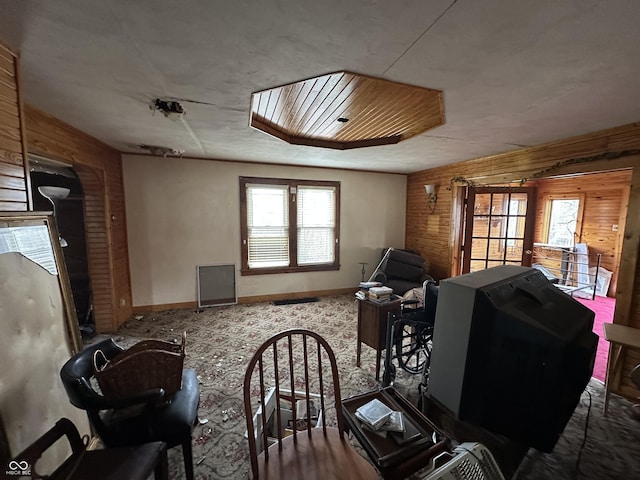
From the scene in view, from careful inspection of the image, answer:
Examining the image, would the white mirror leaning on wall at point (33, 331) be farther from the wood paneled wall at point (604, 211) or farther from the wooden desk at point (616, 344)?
the wood paneled wall at point (604, 211)

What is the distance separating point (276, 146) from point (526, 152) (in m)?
2.94

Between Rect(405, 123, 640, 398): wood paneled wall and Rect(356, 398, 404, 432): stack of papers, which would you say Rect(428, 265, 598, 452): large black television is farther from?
Rect(405, 123, 640, 398): wood paneled wall

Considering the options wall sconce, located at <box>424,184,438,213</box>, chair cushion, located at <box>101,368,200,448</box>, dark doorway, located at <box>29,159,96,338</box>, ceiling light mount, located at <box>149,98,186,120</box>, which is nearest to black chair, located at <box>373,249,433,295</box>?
wall sconce, located at <box>424,184,438,213</box>

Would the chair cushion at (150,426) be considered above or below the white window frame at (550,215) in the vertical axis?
below

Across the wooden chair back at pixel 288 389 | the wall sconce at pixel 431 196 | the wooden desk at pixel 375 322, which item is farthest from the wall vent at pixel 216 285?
the wall sconce at pixel 431 196

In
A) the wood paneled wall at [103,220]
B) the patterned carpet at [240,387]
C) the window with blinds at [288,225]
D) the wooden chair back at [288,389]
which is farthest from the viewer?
the window with blinds at [288,225]

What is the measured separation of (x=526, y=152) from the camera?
Answer: 3.05 metres

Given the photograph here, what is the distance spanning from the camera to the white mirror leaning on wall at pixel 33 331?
3.84 ft

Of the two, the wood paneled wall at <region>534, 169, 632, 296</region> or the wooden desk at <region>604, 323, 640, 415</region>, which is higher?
the wood paneled wall at <region>534, 169, 632, 296</region>

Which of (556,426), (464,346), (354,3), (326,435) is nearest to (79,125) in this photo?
(354,3)

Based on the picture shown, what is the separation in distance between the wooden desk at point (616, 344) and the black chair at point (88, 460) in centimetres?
308

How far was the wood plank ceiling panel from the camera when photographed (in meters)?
1.71

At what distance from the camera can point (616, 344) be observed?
2021 millimetres

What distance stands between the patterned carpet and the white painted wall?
43 cm
